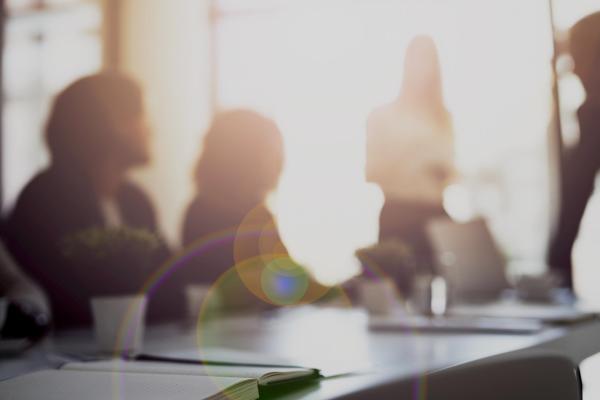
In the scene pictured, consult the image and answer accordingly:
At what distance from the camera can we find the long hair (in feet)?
10.0

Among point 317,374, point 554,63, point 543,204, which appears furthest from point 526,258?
point 317,374

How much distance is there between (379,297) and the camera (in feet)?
5.57

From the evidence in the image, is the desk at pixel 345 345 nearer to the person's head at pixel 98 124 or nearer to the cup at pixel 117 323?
the cup at pixel 117 323

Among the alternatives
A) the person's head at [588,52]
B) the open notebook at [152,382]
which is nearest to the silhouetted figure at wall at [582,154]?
the person's head at [588,52]

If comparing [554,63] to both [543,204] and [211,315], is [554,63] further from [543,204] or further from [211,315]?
[211,315]

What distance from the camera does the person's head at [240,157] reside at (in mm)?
2867

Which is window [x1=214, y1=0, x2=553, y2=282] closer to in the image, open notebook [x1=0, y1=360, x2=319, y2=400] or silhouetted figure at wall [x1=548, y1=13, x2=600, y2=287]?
silhouetted figure at wall [x1=548, y1=13, x2=600, y2=287]

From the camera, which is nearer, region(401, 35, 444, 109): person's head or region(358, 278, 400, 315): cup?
region(358, 278, 400, 315): cup

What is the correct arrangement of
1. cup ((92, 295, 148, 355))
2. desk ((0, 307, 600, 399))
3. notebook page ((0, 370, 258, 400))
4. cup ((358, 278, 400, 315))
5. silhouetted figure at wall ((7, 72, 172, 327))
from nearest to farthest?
notebook page ((0, 370, 258, 400)), desk ((0, 307, 600, 399)), cup ((92, 295, 148, 355)), cup ((358, 278, 400, 315)), silhouetted figure at wall ((7, 72, 172, 327))

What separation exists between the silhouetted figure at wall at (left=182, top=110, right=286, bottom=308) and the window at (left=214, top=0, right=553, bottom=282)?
4.43ft

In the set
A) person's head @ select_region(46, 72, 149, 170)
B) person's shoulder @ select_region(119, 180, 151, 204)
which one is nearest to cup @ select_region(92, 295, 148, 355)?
person's head @ select_region(46, 72, 149, 170)

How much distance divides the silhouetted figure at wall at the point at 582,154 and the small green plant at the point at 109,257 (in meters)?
2.64

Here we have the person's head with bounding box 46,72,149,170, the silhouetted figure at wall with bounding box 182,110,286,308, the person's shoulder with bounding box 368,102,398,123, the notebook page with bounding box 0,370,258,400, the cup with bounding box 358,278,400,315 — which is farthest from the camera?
the person's shoulder with bounding box 368,102,398,123

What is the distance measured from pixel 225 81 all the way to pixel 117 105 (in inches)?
122
